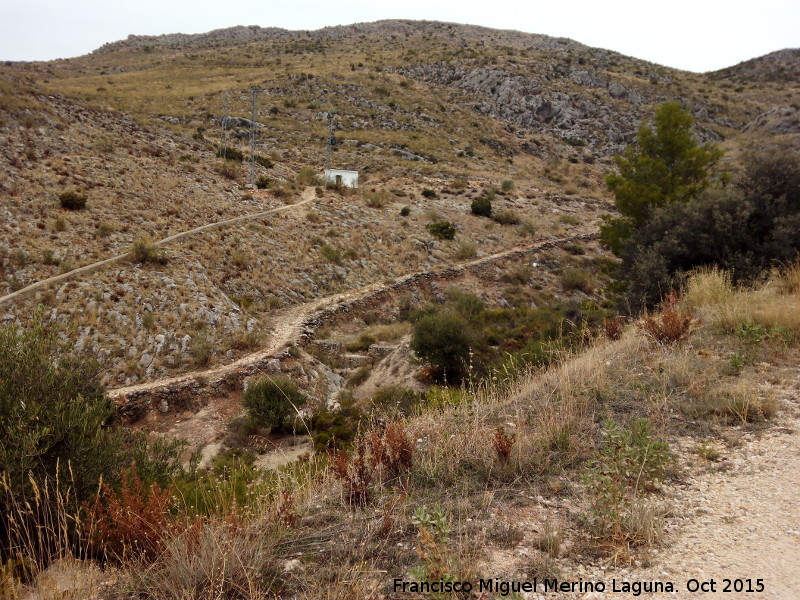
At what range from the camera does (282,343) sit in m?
15.5

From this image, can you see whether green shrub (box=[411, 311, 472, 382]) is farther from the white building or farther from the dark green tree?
the white building

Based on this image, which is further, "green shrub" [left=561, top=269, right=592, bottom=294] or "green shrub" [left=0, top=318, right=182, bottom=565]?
"green shrub" [left=561, top=269, right=592, bottom=294]

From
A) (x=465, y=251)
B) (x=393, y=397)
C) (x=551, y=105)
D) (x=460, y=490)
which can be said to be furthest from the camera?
(x=551, y=105)

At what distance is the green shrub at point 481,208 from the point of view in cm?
3197

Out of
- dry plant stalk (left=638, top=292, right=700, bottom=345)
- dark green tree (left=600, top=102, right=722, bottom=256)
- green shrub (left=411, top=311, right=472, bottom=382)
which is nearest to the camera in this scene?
dry plant stalk (left=638, top=292, right=700, bottom=345)

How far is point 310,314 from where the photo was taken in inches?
713

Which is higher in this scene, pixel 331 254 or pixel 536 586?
pixel 331 254

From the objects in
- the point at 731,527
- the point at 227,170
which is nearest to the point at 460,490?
the point at 731,527

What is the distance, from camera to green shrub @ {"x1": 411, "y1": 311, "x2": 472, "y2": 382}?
537 inches

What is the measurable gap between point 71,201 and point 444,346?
16.0 metres

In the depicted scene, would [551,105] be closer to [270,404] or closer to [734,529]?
[270,404]

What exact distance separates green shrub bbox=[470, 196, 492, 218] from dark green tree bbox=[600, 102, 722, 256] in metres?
13.6

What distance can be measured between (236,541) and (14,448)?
2416mm

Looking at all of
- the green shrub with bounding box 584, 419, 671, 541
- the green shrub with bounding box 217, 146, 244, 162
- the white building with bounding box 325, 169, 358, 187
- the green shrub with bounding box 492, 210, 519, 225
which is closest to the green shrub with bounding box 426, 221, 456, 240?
the green shrub with bounding box 492, 210, 519, 225
